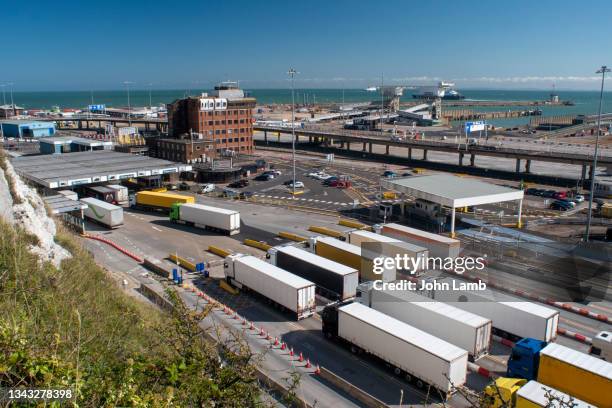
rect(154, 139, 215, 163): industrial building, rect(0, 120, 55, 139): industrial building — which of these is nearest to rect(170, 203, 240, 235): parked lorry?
rect(154, 139, 215, 163): industrial building

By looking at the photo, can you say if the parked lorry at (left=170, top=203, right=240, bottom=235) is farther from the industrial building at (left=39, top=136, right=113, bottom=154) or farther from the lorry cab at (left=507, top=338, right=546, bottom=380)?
the industrial building at (left=39, top=136, right=113, bottom=154)

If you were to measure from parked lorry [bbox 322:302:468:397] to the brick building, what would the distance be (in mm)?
57821

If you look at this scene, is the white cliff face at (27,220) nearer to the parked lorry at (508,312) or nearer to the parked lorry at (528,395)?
the parked lorry at (528,395)

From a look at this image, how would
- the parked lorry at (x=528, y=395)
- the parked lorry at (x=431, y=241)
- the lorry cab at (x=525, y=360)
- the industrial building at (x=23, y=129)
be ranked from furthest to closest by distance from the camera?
1. the industrial building at (x=23, y=129)
2. the parked lorry at (x=431, y=241)
3. the lorry cab at (x=525, y=360)
4. the parked lorry at (x=528, y=395)

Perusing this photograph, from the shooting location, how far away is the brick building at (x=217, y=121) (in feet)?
253

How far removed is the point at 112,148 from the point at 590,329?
70475 millimetres

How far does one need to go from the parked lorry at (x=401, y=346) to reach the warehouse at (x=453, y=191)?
724 inches

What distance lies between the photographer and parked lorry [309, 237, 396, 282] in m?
27.1

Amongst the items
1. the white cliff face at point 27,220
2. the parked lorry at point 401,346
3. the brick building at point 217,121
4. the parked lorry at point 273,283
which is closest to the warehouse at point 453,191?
the parked lorry at point 273,283

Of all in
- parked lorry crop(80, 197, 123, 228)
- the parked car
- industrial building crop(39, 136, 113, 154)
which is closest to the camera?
parked lorry crop(80, 197, 123, 228)

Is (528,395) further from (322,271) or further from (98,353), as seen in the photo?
(322,271)

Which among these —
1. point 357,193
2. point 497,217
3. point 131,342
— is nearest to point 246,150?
point 357,193

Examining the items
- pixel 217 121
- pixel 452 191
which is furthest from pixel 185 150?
pixel 452 191

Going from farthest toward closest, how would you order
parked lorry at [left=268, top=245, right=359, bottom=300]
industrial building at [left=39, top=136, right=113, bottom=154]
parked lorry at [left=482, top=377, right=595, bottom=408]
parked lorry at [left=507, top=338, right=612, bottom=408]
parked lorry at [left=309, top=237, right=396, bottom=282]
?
industrial building at [left=39, top=136, right=113, bottom=154], parked lorry at [left=309, top=237, right=396, bottom=282], parked lorry at [left=268, top=245, right=359, bottom=300], parked lorry at [left=507, top=338, right=612, bottom=408], parked lorry at [left=482, top=377, right=595, bottom=408]
